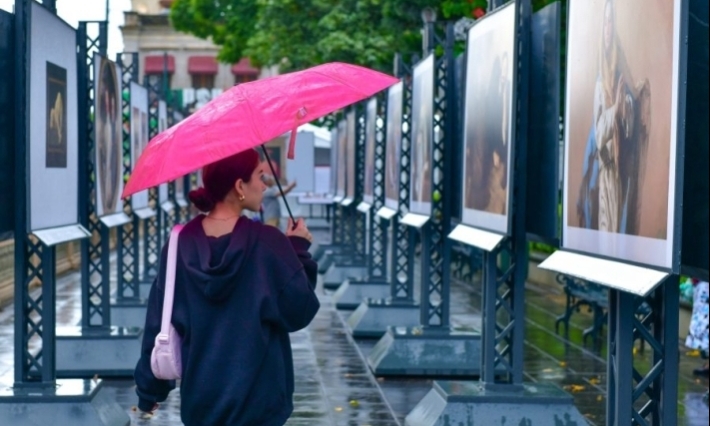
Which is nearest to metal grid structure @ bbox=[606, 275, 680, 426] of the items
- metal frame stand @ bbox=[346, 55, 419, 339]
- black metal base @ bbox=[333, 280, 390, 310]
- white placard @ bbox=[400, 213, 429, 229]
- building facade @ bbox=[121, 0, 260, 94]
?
white placard @ bbox=[400, 213, 429, 229]

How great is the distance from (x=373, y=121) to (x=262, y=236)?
1667cm

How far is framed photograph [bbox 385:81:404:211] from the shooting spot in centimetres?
1772

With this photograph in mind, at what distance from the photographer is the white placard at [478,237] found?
9.55 metres

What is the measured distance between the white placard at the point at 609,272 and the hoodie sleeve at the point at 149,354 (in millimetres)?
1770

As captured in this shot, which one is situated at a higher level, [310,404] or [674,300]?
[674,300]

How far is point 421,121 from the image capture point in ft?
49.8

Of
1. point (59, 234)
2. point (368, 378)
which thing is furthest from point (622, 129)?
point (368, 378)

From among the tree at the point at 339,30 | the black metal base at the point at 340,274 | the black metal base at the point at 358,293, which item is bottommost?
the black metal base at the point at 340,274

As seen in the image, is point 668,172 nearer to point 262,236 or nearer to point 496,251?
point 262,236

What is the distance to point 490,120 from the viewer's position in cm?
1019

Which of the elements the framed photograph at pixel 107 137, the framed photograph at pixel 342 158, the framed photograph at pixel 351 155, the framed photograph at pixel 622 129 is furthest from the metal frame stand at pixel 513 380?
the framed photograph at pixel 342 158

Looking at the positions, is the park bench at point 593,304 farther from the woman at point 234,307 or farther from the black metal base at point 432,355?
the woman at point 234,307

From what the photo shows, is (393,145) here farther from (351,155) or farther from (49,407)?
(49,407)

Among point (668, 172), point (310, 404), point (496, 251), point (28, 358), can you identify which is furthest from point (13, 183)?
point (668, 172)
